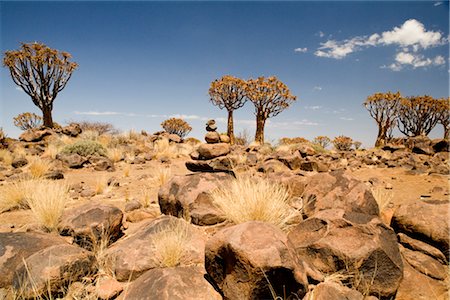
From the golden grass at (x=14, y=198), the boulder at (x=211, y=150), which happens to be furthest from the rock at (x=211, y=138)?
the golden grass at (x=14, y=198)

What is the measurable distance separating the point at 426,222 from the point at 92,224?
4744 mm

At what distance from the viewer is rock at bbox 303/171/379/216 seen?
415cm

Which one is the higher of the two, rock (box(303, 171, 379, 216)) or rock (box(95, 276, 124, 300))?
rock (box(303, 171, 379, 216))

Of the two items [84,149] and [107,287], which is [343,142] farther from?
[107,287]

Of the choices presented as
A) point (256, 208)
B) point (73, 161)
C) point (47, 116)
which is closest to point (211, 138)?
point (256, 208)

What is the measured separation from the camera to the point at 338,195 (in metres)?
4.37

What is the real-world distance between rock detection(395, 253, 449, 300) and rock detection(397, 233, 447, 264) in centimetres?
40

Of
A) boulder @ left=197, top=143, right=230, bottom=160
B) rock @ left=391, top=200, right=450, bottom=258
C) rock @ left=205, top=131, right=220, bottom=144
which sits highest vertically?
rock @ left=205, top=131, right=220, bottom=144

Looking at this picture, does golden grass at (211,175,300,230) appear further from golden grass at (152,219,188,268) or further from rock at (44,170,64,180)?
rock at (44,170,64,180)

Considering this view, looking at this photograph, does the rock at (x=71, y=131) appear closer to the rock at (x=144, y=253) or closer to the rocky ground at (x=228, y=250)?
the rocky ground at (x=228, y=250)

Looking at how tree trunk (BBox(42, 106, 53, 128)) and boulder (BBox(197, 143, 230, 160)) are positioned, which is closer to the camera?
boulder (BBox(197, 143, 230, 160))

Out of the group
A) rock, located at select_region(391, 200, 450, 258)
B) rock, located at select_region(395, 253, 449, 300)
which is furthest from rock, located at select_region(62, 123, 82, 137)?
rock, located at select_region(395, 253, 449, 300)

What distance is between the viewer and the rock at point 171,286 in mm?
2549

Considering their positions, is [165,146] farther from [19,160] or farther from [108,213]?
[108,213]
